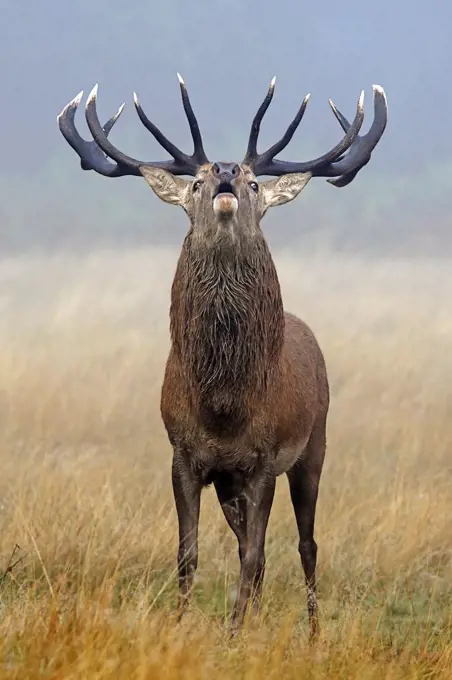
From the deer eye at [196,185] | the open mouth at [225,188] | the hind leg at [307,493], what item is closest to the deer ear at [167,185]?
the deer eye at [196,185]

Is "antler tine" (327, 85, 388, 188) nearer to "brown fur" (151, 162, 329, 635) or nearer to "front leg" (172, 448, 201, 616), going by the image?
"brown fur" (151, 162, 329, 635)

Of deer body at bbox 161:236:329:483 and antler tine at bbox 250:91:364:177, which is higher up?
antler tine at bbox 250:91:364:177

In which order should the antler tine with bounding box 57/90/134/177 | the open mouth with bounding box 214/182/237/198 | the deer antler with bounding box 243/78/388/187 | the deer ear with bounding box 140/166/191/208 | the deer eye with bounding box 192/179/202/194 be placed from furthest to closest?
the antler tine with bounding box 57/90/134/177, the deer antler with bounding box 243/78/388/187, the deer ear with bounding box 140/166/191/208, the deer eye with bounding box 192/179/202/194, the open mouth with bounding box 214/182/237/198

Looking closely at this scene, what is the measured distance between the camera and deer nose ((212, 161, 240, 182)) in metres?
5.67

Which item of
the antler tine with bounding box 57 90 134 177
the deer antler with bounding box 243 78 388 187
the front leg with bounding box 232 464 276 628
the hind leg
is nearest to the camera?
the front leg with bounding box 232 464 276 628

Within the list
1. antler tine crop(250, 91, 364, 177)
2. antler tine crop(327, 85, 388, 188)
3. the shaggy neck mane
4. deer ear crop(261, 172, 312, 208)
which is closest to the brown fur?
the shaggy neck mane

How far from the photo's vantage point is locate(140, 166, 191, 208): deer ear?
20.3 feet

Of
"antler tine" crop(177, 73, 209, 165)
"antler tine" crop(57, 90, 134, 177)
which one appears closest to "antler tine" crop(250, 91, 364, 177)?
"antler tine" crop(177, 73, 209, 165)

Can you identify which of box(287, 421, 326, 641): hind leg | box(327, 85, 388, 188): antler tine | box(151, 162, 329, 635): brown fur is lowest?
box(287, 421, 326, 641): hind leg

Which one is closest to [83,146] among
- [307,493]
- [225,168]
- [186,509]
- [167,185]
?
[167,185]

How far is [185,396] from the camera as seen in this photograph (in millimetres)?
5855

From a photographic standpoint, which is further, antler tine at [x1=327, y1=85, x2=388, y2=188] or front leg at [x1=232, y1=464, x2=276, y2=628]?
antler tine at [x1=327, y1=85, x2=388, y2=188]

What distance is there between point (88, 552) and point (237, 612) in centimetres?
137

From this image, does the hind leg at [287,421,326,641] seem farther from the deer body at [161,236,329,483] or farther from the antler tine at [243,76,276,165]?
the antler tine at [243,76,276,165]
